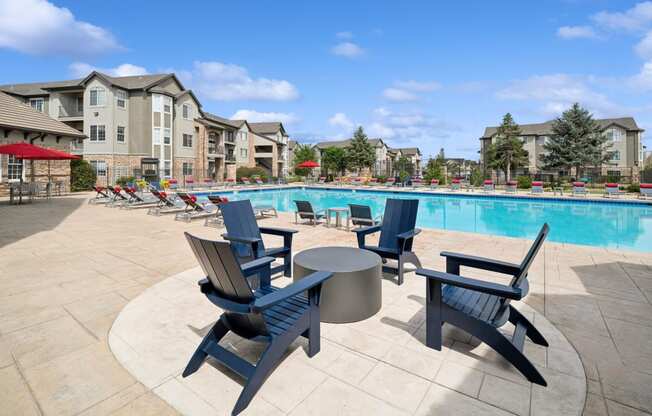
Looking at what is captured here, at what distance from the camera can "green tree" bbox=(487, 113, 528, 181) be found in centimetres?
3791

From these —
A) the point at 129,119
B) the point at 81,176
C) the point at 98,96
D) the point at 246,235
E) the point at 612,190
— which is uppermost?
the point at 98,96

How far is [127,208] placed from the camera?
1418 cm

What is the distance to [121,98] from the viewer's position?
103ft

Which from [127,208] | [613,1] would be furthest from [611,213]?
[127,208]

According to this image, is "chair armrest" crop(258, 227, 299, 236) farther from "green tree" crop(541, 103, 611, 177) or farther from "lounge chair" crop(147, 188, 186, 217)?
"green tree" crop(541, 103, 611, 177)

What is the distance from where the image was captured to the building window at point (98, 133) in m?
30.8

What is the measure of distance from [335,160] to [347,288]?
168 feet

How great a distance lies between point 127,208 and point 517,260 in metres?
14.2

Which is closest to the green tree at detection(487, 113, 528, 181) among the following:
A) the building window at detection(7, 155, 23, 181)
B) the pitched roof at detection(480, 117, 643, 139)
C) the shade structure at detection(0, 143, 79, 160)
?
the pitched roof at detection(480, 117, 643, 139)

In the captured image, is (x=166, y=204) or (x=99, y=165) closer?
(x=166, y=204)

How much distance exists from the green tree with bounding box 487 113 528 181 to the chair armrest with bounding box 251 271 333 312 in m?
41.3

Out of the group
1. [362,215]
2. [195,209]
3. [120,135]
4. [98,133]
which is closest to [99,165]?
[98,133]

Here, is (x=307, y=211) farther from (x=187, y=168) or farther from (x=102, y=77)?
(x=187, y=168)

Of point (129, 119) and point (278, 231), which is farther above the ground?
point (129, 119)
